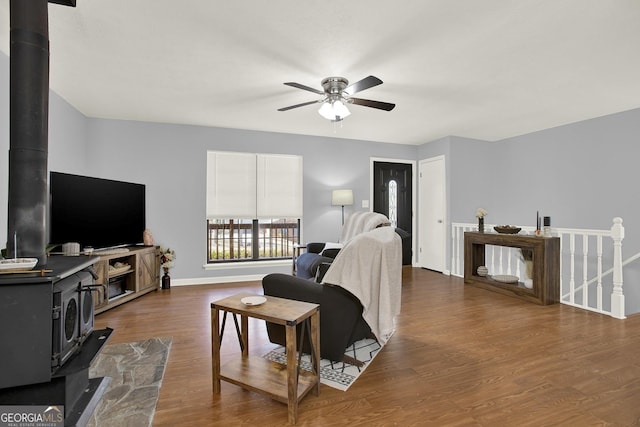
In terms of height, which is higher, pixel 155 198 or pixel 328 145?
pixel 328 145

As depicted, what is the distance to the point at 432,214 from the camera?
571 centimetres

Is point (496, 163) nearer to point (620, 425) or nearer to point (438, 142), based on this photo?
point (438, 142)

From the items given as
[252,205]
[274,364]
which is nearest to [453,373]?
[274,364]

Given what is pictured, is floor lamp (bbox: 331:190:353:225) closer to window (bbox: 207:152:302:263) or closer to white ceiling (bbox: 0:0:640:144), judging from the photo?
window (bbox: 207:152:302:263)

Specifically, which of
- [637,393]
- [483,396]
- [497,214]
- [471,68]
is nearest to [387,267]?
[483,396]

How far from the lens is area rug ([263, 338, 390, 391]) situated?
6.61 feet

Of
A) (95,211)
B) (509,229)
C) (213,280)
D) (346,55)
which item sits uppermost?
(346,55)

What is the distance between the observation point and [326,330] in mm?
2197

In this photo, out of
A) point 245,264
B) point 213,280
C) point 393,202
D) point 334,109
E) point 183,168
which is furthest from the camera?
point 393,202

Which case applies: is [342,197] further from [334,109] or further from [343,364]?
[343,364]

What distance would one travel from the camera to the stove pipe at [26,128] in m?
1.59

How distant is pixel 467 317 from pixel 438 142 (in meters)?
3.46

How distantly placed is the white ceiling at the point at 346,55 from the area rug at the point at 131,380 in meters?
2.34

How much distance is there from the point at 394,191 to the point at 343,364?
4281 mm
